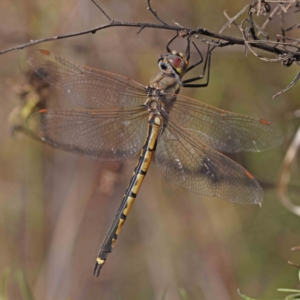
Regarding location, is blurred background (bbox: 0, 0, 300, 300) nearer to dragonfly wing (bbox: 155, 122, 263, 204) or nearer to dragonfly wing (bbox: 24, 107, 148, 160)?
dragonfly wing (bbox: 24, 107, 148, 160)

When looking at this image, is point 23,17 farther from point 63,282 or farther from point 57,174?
point 63,282

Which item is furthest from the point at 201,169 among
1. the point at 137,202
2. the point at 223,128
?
the point at 137,202

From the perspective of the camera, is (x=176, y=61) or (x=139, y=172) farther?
(x=139, y=172)

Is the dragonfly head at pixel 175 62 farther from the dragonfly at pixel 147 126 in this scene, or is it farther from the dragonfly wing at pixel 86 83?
the dragonfly wing at pixel 86 83

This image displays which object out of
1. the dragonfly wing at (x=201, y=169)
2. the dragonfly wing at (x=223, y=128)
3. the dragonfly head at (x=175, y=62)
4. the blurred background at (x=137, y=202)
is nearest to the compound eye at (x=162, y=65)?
the dragonfly head at (x=175, y=62)

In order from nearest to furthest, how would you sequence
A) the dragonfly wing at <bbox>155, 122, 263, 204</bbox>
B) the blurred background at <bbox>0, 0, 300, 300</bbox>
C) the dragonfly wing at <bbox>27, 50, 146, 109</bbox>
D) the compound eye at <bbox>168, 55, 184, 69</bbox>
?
the dragonfly wing at <bbox>155, 122, 263, 204</bbox>
the compound eye at <bbox>168, 55, 184, 69</bbox>
the dragonfly wing at <bbox>27, 50, 146, 109</bbox>
the blurred background at <bbox>0, 0, 300, 300</bbox>

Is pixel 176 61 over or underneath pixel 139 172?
over

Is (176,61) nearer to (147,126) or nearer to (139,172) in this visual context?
(147,126)

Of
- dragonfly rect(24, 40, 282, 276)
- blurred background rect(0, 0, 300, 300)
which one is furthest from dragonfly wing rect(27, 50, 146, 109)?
blurred background rect(0, 0, 300, 300)

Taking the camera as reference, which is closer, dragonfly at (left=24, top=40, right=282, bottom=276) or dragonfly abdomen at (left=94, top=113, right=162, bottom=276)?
dragonfly at (left=24, top=40, right=282, bottom=276)
